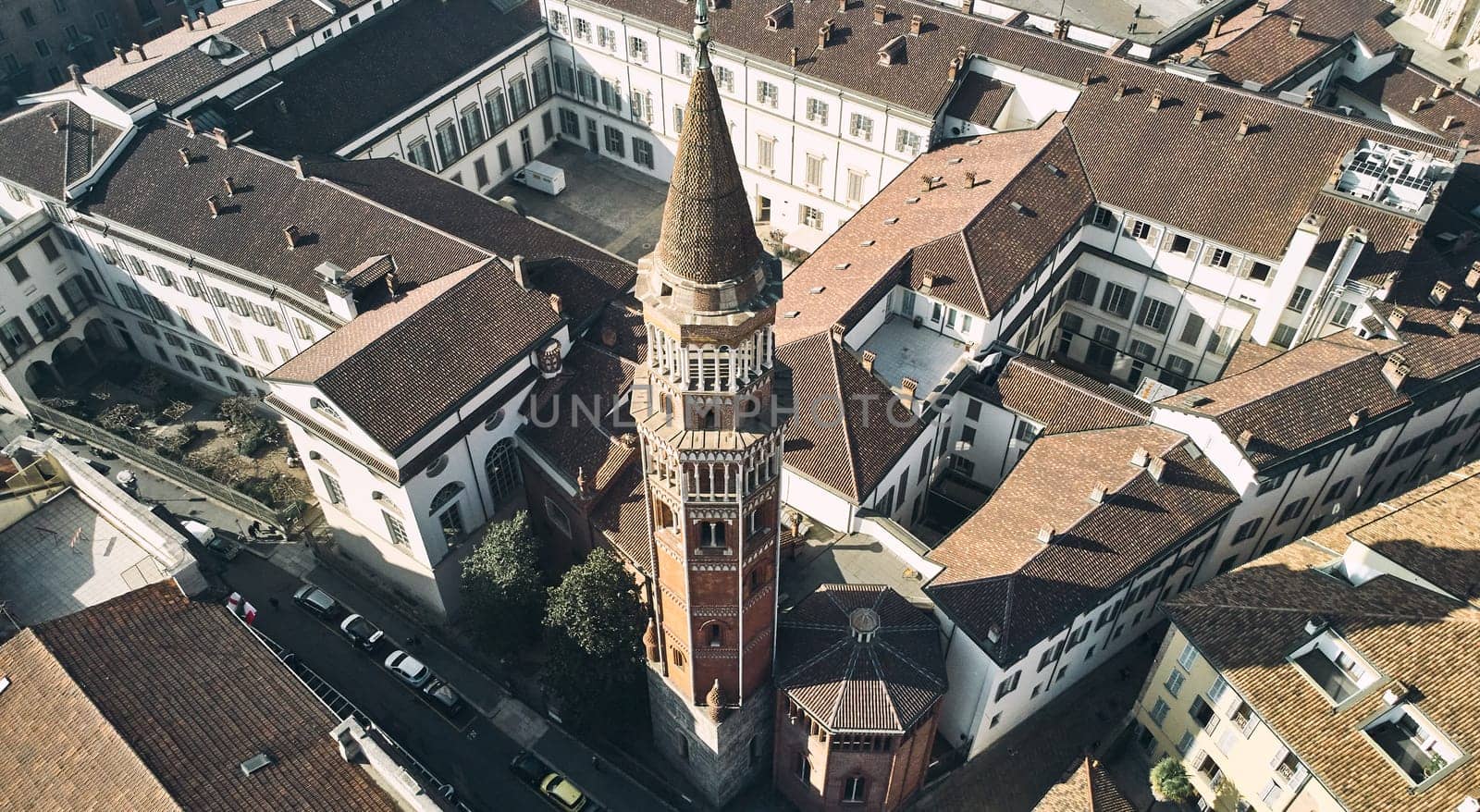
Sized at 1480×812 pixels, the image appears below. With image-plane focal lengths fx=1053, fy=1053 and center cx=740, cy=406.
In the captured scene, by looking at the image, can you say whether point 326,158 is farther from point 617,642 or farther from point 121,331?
point 617,642

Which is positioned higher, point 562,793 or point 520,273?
point 520,273

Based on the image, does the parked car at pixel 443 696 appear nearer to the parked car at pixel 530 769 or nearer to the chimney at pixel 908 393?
the parked car at pixel 530 769

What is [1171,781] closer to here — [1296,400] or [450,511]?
[1296,400]

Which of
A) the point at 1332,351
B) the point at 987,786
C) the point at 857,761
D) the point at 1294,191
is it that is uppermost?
the point at 1294,191

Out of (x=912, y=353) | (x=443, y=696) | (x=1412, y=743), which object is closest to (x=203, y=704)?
(x=443, y=696)

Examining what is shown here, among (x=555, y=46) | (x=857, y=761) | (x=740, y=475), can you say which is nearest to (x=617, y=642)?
(x=857, y=761)

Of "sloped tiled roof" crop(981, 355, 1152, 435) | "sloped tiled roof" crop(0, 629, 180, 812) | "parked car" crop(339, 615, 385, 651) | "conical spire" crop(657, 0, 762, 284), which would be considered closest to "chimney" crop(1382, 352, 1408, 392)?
"sloped tiled roof" crop(981, 355, 1152, 435)

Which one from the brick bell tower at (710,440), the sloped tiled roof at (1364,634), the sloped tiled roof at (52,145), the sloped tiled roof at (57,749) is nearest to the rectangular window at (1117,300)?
the sloped tiled roof at (1364,634)
